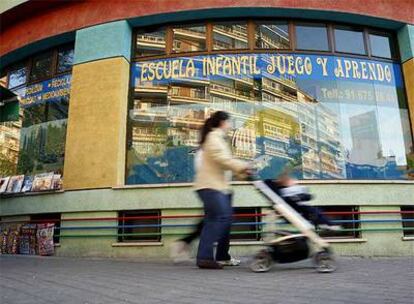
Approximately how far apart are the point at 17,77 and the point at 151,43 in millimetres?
4919

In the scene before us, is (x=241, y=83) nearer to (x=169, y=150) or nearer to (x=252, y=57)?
(x=252, y=57)

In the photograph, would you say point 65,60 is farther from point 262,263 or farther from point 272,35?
point 262,263

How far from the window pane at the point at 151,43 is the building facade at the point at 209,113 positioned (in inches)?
1.3

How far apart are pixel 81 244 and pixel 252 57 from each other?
20.7 ft

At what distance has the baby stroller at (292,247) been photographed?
5.01 meters

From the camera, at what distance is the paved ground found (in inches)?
138

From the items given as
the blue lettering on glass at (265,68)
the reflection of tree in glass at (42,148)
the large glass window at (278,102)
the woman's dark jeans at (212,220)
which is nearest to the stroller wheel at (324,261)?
the woman's dark jeans at (212,220)

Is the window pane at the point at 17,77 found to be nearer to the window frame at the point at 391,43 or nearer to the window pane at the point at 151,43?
the window pane at the point at 151,43

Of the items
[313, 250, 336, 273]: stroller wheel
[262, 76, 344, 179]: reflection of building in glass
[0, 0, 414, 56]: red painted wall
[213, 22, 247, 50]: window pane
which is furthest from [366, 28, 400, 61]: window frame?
[313, 250, 336, 273]: stroller wheel

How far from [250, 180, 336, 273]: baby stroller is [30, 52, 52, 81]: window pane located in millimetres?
8900

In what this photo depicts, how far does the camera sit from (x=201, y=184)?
17.6ft

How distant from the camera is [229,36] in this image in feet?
34.7

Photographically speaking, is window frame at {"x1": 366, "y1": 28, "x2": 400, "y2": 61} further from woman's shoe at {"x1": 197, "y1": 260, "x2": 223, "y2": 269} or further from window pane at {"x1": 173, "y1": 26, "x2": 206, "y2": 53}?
woman's shoe at {"x1": 197, "y1": 260, "x2": 223, "y2": 269}

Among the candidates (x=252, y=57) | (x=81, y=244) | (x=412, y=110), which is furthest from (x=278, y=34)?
(x=81, y=244)
